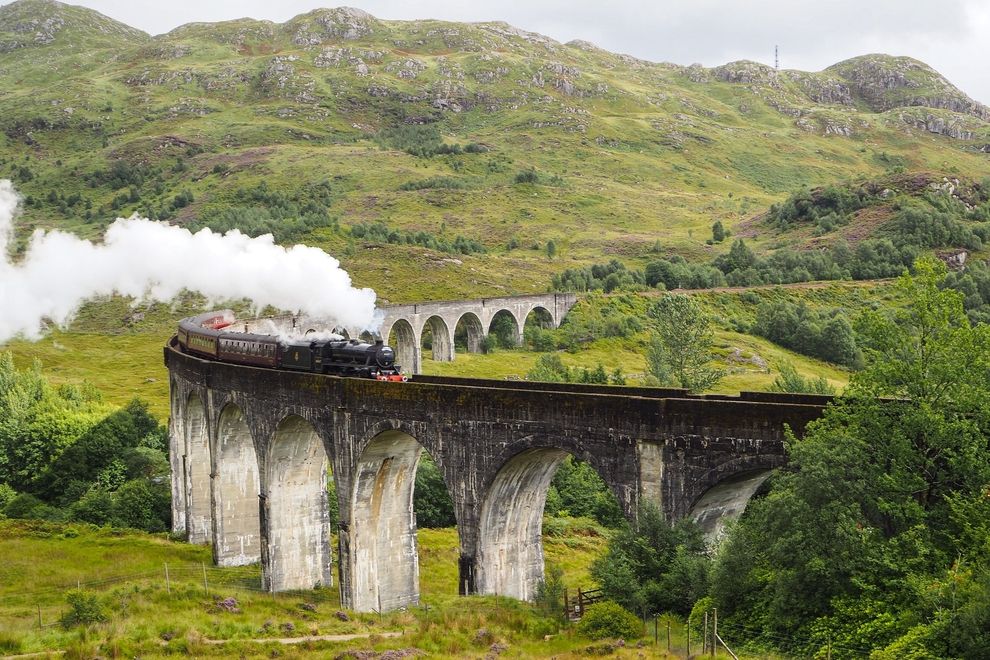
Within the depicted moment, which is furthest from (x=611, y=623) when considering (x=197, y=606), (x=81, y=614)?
(x=81, y=614)

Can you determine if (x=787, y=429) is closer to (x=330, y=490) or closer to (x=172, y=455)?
(x=330, y=490)

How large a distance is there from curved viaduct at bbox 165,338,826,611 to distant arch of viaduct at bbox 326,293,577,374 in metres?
50.7

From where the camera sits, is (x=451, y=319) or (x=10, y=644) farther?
(x=451, y=319)

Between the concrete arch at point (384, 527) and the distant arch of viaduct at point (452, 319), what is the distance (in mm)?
60227

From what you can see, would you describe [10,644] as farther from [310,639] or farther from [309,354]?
[309,354]

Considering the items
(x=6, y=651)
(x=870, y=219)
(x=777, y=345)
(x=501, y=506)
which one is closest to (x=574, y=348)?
(x=777, y=345)

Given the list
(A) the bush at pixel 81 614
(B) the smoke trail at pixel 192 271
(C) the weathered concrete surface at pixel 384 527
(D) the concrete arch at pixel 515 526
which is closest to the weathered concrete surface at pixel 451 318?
(B) the smoke trail at pixel 192 271

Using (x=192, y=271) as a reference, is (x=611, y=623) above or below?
below

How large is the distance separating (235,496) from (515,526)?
2044 centimetres

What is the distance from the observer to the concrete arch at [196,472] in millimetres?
50438

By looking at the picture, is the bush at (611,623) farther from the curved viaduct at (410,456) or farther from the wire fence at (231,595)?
the curved viaduct at (410,456)

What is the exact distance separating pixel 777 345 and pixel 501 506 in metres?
80.4

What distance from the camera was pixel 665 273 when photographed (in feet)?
444

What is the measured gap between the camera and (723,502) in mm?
26844
